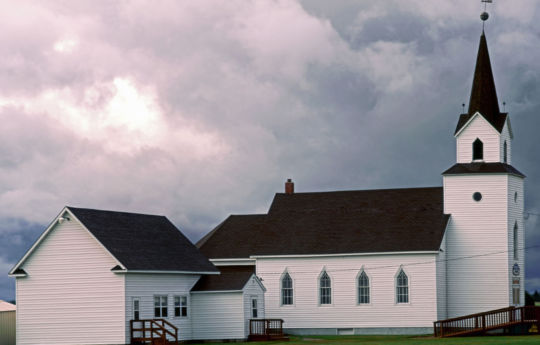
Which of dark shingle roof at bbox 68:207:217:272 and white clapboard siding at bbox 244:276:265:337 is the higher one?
dark shingle roof at bbox 68:207:217:272

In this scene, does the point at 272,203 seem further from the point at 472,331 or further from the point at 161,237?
the point at 472,331

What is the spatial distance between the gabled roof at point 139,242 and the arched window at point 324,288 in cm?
893

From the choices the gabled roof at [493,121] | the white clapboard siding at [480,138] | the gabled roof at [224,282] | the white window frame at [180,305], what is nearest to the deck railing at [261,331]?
the gabled roof at [224,282]

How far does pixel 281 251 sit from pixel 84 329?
1804cm

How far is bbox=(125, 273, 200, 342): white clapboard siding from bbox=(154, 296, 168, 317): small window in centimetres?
23

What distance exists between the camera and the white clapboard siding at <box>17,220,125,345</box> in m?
53.8

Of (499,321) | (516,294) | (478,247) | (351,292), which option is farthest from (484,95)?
(351,292)

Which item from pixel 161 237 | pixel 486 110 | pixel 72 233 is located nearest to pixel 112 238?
pixel 72 233

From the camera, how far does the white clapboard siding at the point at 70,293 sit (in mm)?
53812

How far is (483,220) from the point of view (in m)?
65.7

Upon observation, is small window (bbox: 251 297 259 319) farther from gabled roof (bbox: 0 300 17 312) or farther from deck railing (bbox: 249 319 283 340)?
gabled roof (bbox: 0 300 17 312)

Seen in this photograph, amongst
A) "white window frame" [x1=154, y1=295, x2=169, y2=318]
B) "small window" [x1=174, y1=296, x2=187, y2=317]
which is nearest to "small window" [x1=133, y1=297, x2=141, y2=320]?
"white window frame" [x1=154, y1=295, x2=169, y2=318]

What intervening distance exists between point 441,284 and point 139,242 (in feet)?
68.0

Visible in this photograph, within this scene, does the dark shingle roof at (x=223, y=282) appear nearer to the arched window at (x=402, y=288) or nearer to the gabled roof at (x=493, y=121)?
the arched window at (x=402, y=288)
